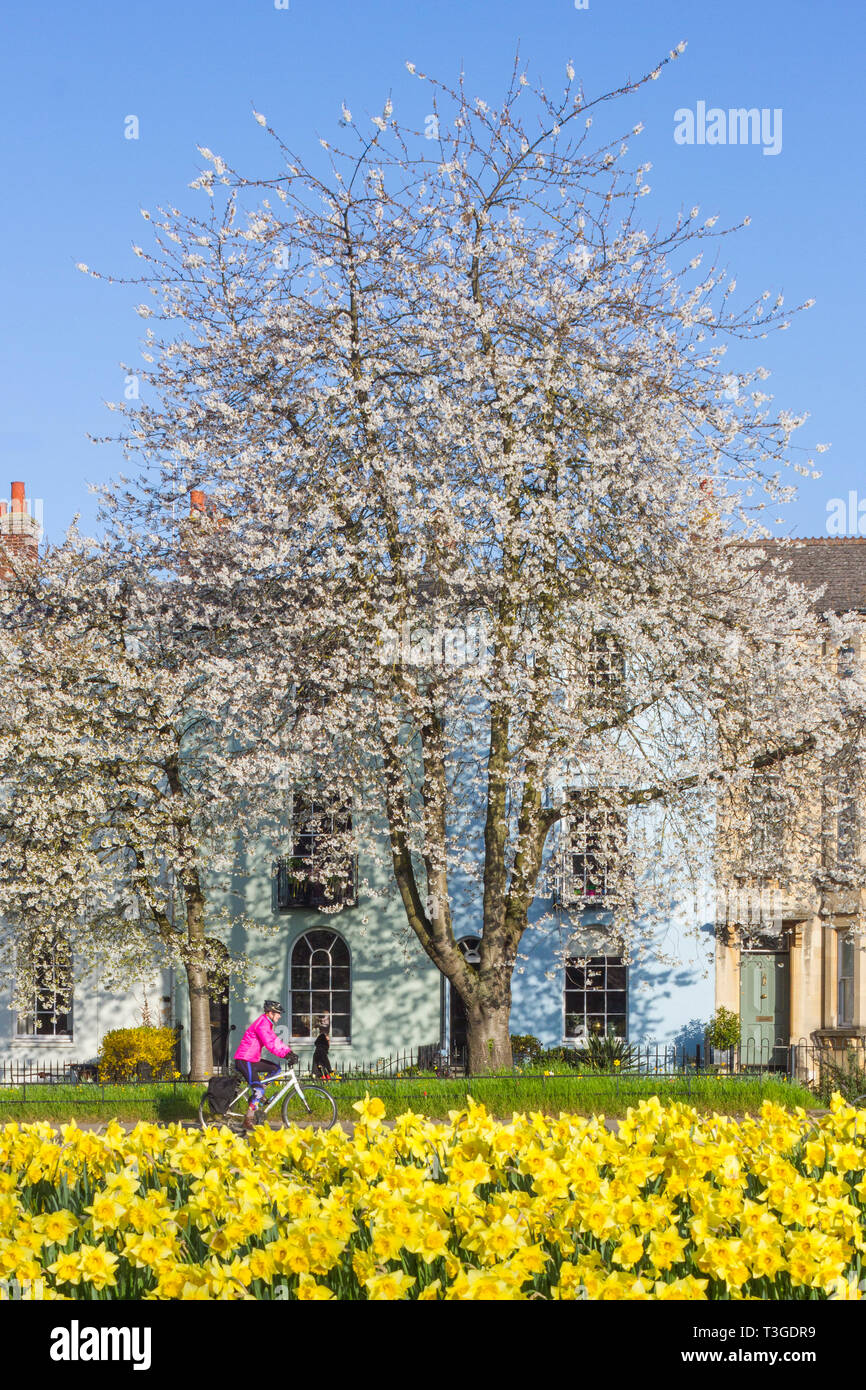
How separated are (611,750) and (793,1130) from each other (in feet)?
35.7

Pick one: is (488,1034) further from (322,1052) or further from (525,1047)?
(322,1052)

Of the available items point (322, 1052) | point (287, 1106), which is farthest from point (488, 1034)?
point (322, 1052)

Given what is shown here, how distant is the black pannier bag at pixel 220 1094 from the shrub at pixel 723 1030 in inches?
481

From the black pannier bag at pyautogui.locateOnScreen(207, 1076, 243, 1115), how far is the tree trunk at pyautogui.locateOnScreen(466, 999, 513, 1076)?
474 cm

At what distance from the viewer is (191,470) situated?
1841 centimetres

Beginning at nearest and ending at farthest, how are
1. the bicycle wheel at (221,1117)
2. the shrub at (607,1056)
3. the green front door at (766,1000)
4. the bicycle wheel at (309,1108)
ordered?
the bicycle wheel at (221,1117) → the bicycle wheel at (309,1108) → the shrub at (607,1056) → the green front door at (766,1000)

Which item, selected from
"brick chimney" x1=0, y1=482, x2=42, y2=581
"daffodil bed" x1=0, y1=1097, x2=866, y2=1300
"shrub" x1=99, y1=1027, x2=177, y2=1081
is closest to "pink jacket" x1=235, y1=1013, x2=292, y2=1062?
"shrub" x1=99, y1=1027, x2=177, y2=1081

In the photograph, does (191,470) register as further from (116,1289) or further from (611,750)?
(116,1289)

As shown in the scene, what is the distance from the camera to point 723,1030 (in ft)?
79.8

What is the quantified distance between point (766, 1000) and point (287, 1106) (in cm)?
1433

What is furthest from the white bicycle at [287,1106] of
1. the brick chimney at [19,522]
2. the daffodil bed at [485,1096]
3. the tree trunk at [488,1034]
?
the brick chimney at [19,522]

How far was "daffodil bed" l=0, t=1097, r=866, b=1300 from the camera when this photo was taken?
484cm

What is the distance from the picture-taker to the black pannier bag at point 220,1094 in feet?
48.8

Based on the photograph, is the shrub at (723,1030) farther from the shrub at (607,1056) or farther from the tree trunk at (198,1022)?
the tree trunk at (198,1022)
